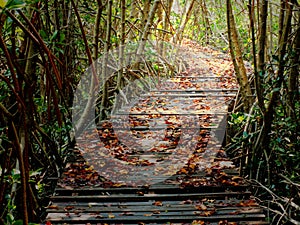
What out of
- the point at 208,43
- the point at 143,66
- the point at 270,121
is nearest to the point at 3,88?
the point at 270,121

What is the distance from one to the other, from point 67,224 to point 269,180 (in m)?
1.56

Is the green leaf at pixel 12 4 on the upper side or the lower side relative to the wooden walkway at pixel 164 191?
upper

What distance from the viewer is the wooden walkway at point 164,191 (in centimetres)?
265

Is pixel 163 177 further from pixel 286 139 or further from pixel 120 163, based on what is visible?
pixel 286 139

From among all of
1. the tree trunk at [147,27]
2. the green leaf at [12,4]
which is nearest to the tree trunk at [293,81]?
the green leaf at [12,4]

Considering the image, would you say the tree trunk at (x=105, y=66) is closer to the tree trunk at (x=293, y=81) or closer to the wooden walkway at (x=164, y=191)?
the wooden walkway at (x=164, y=191)

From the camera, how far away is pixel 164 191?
3.05 meters

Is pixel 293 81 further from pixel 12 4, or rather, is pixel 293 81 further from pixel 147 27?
pixel 147 27

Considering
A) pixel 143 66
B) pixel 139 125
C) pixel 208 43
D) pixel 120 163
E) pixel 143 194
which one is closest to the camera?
pixel 143 194

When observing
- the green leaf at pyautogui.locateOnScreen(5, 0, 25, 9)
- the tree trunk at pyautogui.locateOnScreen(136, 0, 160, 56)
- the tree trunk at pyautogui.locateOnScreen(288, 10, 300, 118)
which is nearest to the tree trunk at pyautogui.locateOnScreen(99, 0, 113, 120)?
the tree trunk at pyautogui.locateOnScreen(136, 0, 160, 56)

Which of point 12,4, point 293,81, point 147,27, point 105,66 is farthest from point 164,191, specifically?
point 147,27

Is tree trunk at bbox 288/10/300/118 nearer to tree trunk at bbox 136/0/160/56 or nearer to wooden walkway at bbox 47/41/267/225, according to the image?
wooden walkway at bbox 47/41/267/225

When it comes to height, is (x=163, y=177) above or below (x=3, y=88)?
below

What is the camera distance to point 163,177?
3.23 m
